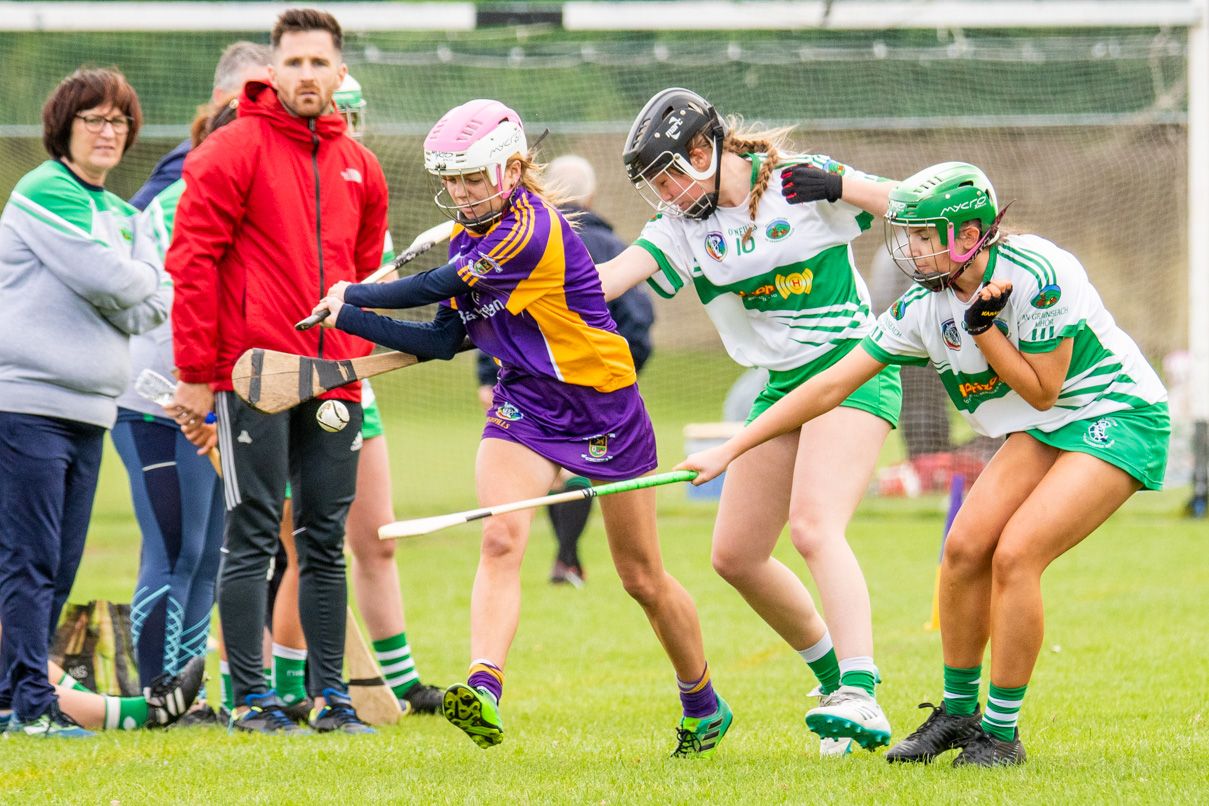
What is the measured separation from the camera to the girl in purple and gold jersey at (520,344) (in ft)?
12.7

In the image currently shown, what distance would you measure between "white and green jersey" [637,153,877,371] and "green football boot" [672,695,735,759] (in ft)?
3.88

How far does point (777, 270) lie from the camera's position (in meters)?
4.35

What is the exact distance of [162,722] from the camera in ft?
15.9

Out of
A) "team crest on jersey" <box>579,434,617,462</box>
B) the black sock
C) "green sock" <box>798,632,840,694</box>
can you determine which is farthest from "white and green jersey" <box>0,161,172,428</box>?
the black sock

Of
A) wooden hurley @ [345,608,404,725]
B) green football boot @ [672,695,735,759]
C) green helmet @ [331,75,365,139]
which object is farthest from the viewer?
green helmet @ [331,75,365,139]

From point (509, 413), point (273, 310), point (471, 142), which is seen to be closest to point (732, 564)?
point (509, 413)

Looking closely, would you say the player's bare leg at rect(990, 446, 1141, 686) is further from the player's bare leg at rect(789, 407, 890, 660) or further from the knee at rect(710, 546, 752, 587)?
the knee at rect(710, 546, 752, 587)

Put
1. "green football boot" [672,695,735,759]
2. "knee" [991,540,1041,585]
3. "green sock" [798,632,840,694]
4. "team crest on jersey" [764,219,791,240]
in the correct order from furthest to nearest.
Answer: "green sock" [798,632,840,694], "team crest on jersey" [764,219,791,240], "green football boot" [672,695,735,759], "knee" [991,540,1041,585]

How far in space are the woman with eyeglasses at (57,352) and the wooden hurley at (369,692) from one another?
3.21 ft

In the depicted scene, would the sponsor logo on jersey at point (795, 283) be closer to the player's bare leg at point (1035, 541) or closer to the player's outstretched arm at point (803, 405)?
the player's outstretched arm at point (803, 405)

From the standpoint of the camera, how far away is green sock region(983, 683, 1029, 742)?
3730mm

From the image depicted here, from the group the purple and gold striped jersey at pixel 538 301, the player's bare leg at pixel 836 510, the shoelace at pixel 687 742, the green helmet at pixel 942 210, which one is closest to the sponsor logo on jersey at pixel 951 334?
the green helmet at pixel 942 210

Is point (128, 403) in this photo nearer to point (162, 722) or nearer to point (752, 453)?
point (162, 722)

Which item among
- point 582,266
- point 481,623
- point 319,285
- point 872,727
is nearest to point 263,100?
point 319,285
